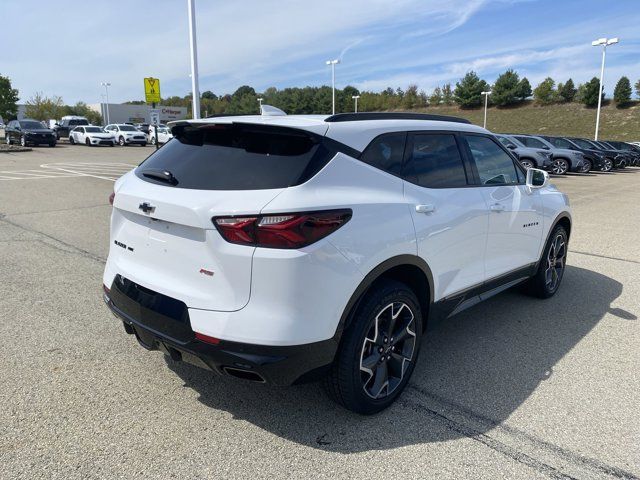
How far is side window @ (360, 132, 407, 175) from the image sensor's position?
292cm

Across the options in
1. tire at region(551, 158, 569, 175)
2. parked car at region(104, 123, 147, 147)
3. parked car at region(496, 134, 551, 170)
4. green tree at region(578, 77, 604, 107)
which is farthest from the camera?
green tree at region(578, 77, 604, 107)

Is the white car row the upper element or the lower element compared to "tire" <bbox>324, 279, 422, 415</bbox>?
upper

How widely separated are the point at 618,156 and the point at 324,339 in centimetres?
3011

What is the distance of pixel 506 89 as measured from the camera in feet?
282

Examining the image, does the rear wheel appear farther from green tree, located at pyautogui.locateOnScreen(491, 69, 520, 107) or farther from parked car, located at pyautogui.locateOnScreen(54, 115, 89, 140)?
green tree, located at pyautogui.locateOnScreen(491, 69, 520, 107)

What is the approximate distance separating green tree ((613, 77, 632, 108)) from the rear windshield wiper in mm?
84731

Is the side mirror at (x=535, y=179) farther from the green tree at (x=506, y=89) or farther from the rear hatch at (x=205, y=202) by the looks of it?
the green tree at (x=506, y=89)

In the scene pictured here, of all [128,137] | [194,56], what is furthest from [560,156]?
[128,137]

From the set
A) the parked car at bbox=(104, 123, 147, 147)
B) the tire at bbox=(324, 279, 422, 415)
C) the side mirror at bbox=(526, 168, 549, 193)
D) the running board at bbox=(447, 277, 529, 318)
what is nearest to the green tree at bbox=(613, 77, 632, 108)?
the parked car at bbox=(104, 123, 147, 147)

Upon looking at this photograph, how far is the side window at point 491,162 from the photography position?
12.8 ft

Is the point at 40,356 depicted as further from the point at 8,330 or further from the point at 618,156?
the point at 618,156

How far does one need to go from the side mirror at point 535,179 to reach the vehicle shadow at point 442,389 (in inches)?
47.9

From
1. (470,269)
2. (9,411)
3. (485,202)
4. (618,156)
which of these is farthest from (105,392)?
(618,156)

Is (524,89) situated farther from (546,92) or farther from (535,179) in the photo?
(535,179)
